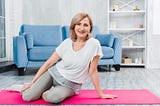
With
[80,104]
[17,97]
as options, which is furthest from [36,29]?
[80,104]

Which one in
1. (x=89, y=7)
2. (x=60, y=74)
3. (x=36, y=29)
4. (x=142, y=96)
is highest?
(x=89, y=7)

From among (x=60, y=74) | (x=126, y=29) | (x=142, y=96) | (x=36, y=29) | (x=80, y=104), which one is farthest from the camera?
(x=126, y=29)

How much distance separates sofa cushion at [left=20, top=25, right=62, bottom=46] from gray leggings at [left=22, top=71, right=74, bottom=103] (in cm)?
309

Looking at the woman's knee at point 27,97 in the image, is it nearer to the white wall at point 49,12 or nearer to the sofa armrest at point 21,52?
the sofa armrest at point 21,52

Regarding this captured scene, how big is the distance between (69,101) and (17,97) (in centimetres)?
56

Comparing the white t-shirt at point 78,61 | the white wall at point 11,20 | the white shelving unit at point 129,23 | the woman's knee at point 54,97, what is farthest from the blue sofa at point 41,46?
the woman's knee at point 54,97

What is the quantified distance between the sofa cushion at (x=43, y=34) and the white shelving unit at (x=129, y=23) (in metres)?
1.29

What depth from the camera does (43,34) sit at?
5.82m

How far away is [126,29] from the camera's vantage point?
6336 millimetres

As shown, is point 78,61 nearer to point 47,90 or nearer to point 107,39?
point 47,90

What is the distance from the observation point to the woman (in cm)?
262

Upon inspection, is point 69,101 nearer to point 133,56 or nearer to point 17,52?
point 17,52

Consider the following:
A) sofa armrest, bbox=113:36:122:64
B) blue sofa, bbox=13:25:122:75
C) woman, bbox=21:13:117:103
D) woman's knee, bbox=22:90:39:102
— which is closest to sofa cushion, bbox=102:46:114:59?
blue sofa, bbox=13:25:122:75

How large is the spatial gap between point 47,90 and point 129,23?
432cm
